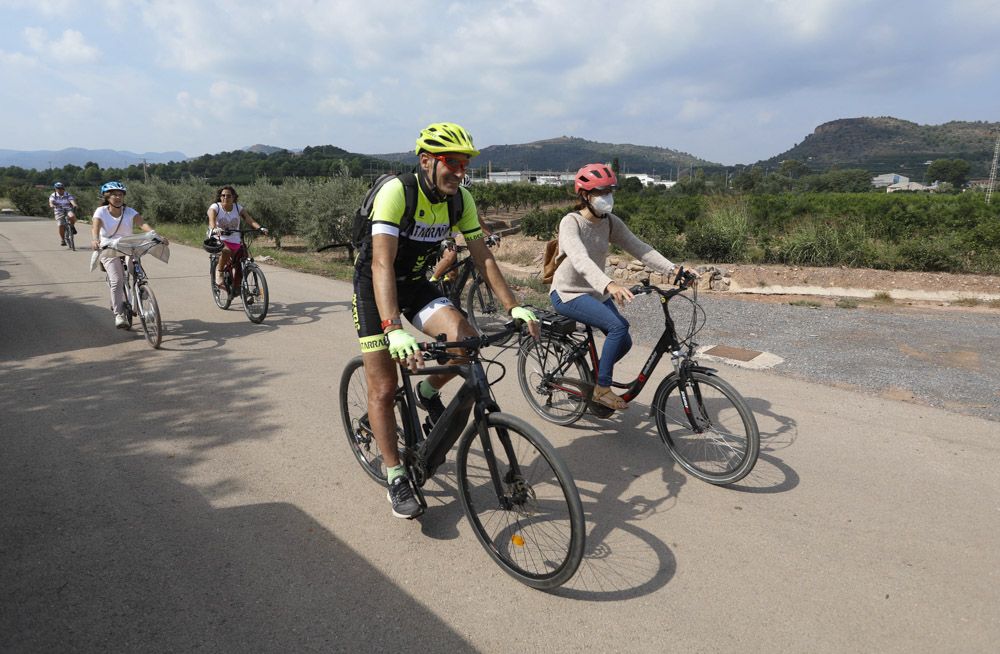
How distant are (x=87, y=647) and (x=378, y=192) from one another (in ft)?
7.93

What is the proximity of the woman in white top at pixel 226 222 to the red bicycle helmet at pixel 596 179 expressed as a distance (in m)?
5.70

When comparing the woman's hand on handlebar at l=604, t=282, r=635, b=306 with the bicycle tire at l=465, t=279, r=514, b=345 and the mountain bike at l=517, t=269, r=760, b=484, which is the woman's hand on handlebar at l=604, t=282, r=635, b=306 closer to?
the mountain bike at l=517, t=269, r=760, b=484

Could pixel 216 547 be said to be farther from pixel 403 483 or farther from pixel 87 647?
pixel 403 483

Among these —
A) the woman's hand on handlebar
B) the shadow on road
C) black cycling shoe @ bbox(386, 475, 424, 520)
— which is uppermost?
the woman's hand on handlebar

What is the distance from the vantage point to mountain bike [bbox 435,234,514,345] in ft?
27.0

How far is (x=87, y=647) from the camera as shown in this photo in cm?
245

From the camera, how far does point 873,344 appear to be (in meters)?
7.11

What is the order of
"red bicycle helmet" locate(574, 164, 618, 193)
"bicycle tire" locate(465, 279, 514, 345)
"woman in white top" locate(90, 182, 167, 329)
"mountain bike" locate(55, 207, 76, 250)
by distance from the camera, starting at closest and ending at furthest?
1. "red bicycle helmet" locate(574, 164, 618, 193)
2. "woman in white top" locate(90, 182, 167, 329)
3. "bicycle tire" locate(465, 279, 514, 345)
4. "mountain bike" locate(55, 207, 76, 250)

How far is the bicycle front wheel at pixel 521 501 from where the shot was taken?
2.69 meters

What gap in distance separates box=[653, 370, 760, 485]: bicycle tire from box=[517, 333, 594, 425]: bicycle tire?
2.10ft

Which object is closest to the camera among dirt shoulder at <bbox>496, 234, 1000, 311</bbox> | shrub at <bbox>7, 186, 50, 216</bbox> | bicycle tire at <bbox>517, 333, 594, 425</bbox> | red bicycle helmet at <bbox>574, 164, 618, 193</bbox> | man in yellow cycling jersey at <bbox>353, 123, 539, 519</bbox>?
man in yellow cycling jersey at <bbox>353, 123, 539, 519</bbox>

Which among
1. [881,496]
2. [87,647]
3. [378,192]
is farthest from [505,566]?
[881,496]

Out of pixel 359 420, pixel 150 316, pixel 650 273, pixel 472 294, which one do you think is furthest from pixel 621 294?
pixel 650 273

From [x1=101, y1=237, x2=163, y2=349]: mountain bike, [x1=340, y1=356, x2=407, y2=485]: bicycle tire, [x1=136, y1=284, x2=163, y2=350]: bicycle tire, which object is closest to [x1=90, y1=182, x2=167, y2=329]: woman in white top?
[x1=101, y1=237, x2=163, y2=349]: mountain bike
